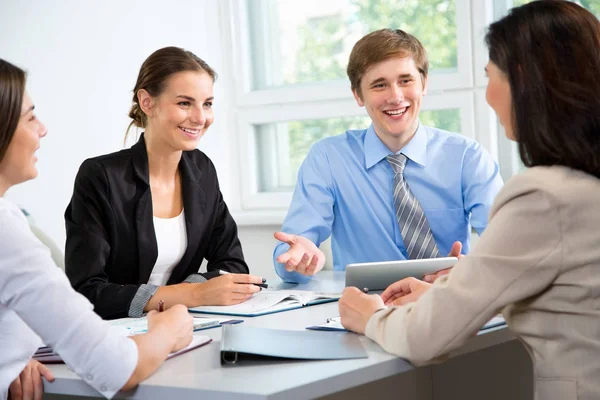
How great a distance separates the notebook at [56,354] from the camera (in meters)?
1.61

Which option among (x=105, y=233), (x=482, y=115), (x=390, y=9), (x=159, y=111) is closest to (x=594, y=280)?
(x=105, y=233)

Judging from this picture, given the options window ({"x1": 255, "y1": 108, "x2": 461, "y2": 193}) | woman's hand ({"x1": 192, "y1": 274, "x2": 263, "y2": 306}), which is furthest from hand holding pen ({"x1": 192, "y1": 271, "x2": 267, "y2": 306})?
window ({"x1": 255, "y1": 108, "x2": 461, "y2": 193})

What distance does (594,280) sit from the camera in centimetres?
145

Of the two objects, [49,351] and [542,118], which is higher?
[542,118]

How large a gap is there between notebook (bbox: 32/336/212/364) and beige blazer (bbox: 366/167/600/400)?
42cm

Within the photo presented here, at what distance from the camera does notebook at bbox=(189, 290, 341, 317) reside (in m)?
2.06

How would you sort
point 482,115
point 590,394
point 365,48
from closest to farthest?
point 590,394, point 365,48, point 482,115

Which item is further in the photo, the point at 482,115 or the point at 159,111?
the point at 482,115

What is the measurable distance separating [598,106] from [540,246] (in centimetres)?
26

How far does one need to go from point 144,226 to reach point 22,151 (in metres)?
1.01

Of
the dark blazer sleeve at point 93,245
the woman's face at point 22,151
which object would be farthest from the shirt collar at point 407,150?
the woman's face at point 22,151

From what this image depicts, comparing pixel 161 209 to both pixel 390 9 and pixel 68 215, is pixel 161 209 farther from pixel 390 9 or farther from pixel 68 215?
pixel 390 9

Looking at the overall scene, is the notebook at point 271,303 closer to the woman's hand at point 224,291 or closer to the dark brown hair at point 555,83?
the woman's hand at point 224,291

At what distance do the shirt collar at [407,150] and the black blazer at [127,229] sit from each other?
559mm
